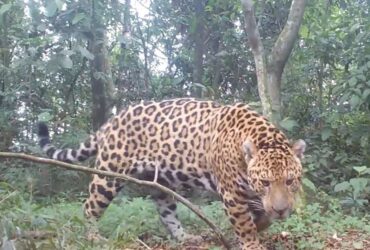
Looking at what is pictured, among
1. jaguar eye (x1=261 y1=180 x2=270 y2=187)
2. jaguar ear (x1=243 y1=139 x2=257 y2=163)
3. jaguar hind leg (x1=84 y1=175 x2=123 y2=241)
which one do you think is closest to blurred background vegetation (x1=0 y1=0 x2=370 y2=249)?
jaguar hind leg (x1=84 y1=175 x2=123 y2=241)

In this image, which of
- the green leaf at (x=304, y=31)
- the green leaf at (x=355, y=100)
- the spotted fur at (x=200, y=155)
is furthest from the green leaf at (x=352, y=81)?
the green leaf at (x=304, y=31)

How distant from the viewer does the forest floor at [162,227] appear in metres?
4.05

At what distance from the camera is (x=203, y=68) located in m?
11.2

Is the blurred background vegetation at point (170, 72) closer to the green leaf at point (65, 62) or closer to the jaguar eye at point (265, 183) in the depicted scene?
the green leaf at point (65, 62)

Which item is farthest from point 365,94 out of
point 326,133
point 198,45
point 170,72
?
point 170,72

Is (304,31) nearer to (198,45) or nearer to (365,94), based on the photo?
(198,45)

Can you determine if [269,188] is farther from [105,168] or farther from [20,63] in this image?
[20,63]

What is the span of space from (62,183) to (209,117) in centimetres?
301

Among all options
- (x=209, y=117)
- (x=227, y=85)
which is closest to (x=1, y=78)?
(x=227, y=85)

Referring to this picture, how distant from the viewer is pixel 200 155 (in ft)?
20.2

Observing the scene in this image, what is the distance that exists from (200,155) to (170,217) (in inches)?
30.7

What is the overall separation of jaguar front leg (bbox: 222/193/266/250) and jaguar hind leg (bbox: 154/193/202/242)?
804 mm

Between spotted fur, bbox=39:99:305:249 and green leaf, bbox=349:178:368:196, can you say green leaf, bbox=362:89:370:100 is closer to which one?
green leaf, bbox=349:178:368:196

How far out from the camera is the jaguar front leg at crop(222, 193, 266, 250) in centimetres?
539
